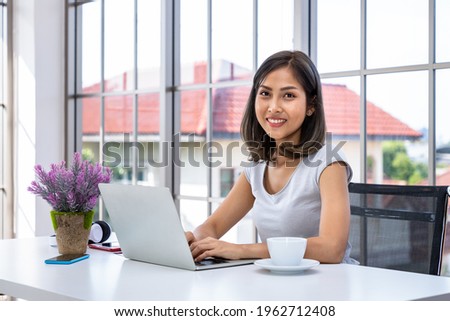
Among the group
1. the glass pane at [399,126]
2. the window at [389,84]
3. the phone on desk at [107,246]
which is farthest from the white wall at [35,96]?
the phone on desk at [107,246]

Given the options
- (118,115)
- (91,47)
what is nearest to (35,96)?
(91,47)

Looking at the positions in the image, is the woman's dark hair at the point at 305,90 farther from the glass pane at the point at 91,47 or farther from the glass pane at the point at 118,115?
the glass pane at the point at 91,47

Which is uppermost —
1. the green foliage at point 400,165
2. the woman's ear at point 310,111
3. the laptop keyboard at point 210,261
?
the woman's ear at point 310,111

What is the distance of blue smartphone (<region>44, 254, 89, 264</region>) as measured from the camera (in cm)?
167

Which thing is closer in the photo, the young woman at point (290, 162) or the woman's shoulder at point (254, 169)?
the young woman at point (290, 162)

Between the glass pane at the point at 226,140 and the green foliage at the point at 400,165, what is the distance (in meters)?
0.82

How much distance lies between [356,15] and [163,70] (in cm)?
124

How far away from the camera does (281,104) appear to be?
196cm

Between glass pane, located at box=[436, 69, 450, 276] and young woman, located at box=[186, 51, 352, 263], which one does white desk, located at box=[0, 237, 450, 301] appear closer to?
young woman, located at box=[186, 51, 352, 263]

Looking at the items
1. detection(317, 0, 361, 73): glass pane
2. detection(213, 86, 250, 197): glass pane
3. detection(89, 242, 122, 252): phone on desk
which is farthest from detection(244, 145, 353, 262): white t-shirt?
detection(213, 86, 250, 197): glass pane

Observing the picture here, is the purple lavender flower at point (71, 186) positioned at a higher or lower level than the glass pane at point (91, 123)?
lower

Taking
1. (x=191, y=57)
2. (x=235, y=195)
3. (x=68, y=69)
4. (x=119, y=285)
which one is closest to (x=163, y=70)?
(x=191, y=57)

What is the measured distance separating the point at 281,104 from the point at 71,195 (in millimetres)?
634

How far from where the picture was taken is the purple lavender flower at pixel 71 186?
70.2 inches
